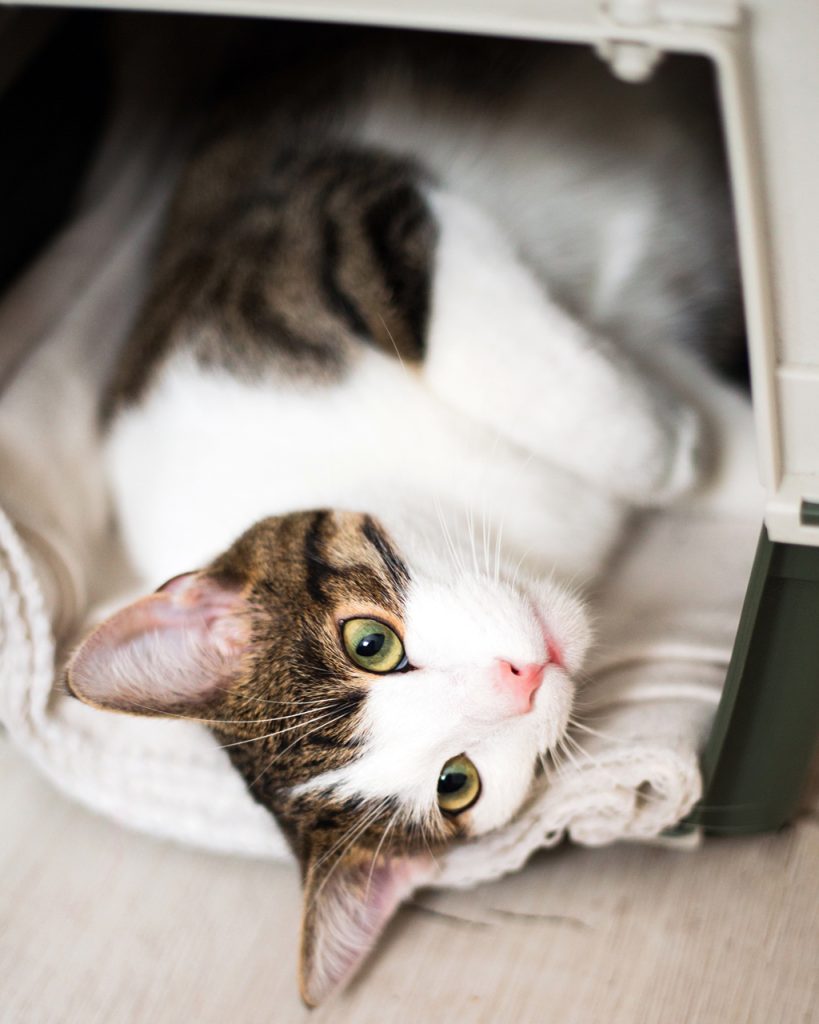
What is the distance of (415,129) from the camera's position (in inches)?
54.9

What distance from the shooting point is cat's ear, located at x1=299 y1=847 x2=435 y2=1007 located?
3.09 ft

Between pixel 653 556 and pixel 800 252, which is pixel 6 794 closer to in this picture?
pixel 653 556

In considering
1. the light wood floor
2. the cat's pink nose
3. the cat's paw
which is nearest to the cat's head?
the cat's pink nose

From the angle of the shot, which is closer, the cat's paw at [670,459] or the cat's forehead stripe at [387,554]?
the cat's forehead stripe at [387,554]

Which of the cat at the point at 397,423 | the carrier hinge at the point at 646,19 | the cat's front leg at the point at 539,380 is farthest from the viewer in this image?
the cat's front leg at the point at 539,380

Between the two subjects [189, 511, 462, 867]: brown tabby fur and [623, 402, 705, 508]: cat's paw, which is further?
[623, 402, 705, 508]: cat's paw

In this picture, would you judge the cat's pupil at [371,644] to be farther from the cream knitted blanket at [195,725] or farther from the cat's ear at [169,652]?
the cream knitted blanket at [195,725]

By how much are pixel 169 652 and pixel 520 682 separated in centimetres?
33

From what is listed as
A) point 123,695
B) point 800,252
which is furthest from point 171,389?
point 800,252

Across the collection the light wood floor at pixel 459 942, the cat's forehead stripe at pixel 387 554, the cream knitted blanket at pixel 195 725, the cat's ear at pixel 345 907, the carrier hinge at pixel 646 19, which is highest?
the carrier hinge at pixel 646 19

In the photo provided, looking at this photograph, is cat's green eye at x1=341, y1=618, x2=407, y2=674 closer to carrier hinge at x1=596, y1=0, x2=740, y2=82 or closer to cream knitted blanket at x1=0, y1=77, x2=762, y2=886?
cream knitted blanket at x1=0, y1=77, x2=762, y2=886

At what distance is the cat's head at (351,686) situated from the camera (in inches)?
34.7

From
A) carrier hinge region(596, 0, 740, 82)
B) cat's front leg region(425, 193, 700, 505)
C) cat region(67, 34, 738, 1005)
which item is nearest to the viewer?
carrier hinge region(596, 0, 740, 82)

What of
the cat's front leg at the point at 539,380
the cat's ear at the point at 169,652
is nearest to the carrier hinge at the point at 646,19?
the cat's front leg at the point at 539,380
